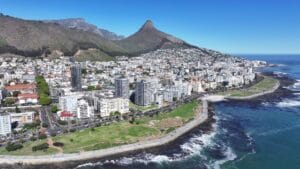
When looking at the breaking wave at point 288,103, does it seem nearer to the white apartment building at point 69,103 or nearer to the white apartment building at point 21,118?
the white apartment building at point 69,103

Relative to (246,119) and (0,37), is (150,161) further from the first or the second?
(0,37)

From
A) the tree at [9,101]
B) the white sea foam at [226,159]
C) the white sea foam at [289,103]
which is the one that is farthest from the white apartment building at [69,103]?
the white sea foam at [289,103]

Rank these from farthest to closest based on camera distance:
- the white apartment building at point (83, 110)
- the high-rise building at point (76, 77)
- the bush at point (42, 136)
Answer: the high-rise building at point (76, 77), the white apartment building at point (83, 110), the bush at point (42, 136)

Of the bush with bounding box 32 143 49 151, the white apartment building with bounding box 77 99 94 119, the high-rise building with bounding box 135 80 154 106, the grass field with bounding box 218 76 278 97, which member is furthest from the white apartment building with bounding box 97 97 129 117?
the grass field with bounding box 218 76 278 97

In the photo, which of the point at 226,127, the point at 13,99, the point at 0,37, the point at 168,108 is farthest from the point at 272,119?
the point at 0,37

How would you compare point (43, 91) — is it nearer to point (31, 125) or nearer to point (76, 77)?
point (76, 77)
